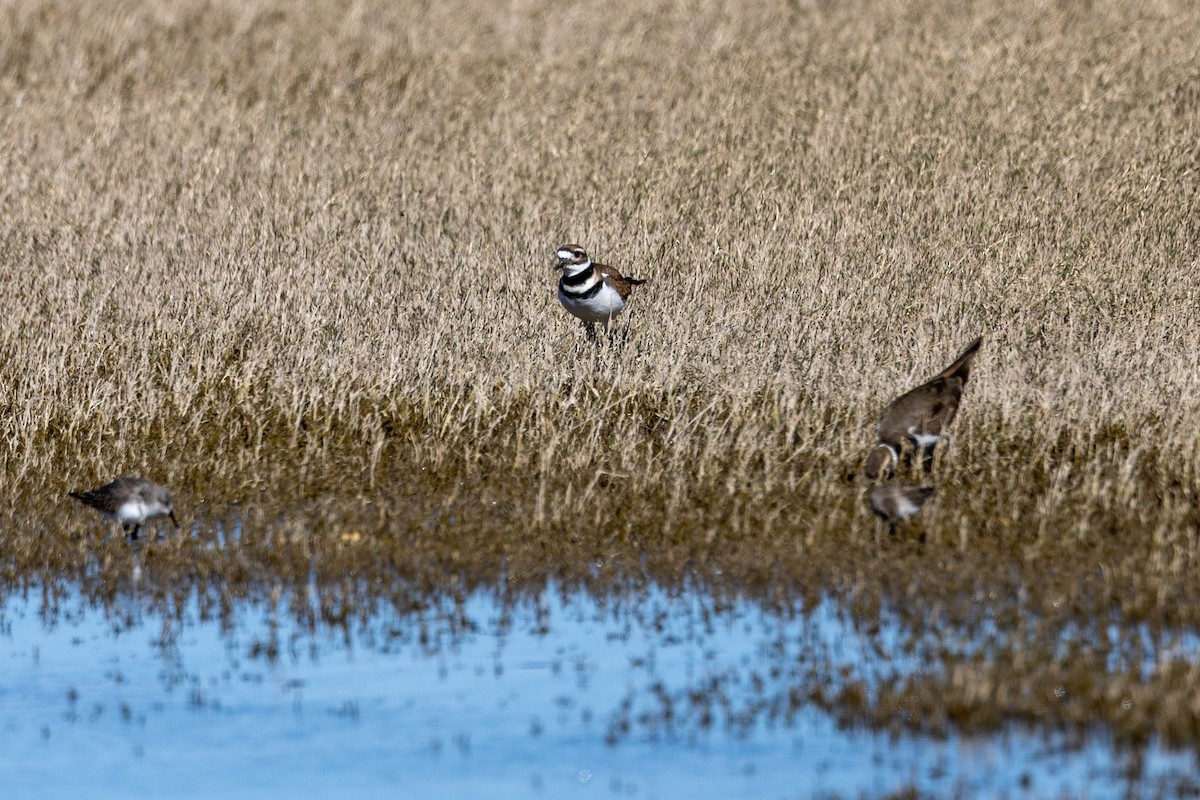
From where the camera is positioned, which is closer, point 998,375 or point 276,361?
point 998,375

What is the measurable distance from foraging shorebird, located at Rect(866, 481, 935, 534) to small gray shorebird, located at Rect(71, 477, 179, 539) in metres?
3.59

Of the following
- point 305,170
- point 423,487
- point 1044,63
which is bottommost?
point 423,487

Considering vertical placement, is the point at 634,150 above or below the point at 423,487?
above

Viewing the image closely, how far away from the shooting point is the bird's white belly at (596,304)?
40.4ft

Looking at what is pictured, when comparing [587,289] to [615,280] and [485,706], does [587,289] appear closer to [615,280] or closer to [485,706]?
[615,280]

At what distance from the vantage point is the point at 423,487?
386 inches

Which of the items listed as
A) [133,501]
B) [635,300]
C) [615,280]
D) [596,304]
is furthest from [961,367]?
[133,501]

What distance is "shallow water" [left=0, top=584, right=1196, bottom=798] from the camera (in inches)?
237

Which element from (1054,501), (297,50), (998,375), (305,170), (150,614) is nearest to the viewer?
(150,614)

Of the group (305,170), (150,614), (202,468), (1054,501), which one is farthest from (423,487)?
(305,170)

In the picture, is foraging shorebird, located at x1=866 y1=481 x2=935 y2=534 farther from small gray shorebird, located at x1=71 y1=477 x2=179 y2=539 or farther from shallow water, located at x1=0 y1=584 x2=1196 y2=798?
small gray shorebird, located at x1=71 y1=477 x2=179 y2=539

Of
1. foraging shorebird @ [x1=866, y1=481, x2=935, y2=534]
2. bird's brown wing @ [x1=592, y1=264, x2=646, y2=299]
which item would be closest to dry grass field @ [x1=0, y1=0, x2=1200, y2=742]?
foraging shorebird @ [x1=866, y1=481, x2=935, y2=534]

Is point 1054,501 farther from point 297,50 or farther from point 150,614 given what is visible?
point 297,50

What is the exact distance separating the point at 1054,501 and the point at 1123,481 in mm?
437
